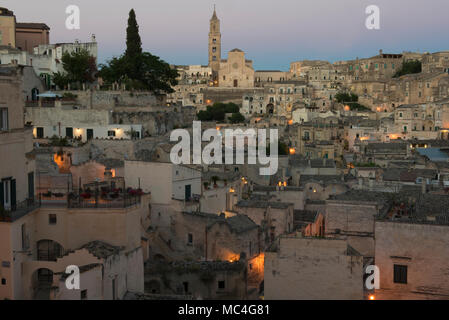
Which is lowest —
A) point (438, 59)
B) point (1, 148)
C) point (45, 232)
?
point (45, 232)

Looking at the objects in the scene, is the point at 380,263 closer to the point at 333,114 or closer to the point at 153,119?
the point at 153,119

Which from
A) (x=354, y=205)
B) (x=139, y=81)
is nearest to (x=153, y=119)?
(x=139, y=81)

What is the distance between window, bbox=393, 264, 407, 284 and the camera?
18484 mm

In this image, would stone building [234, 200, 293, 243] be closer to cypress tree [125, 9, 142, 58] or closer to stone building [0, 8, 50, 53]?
cypress tree [125, 9, 142, 58]

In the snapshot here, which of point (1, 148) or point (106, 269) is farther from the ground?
point (1, 148)

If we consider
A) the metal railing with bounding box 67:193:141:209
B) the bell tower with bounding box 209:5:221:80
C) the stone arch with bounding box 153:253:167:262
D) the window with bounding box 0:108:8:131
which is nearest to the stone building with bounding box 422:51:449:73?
the bell tower with bounding box 209:5:221:80

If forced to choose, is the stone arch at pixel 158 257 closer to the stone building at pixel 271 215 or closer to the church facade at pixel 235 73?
the stone building at pixel 271 215

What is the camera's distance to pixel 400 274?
730 inches

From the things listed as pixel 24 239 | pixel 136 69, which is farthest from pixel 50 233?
pixel 136 69

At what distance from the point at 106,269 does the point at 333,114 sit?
189 feet

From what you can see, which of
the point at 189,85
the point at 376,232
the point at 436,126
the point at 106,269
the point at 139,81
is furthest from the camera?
the point at 189,85

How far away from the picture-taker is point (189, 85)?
107 m

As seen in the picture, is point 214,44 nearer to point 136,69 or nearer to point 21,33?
point 21,33

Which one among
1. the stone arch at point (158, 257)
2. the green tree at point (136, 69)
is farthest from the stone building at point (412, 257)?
the green tree at point (136, 69)
